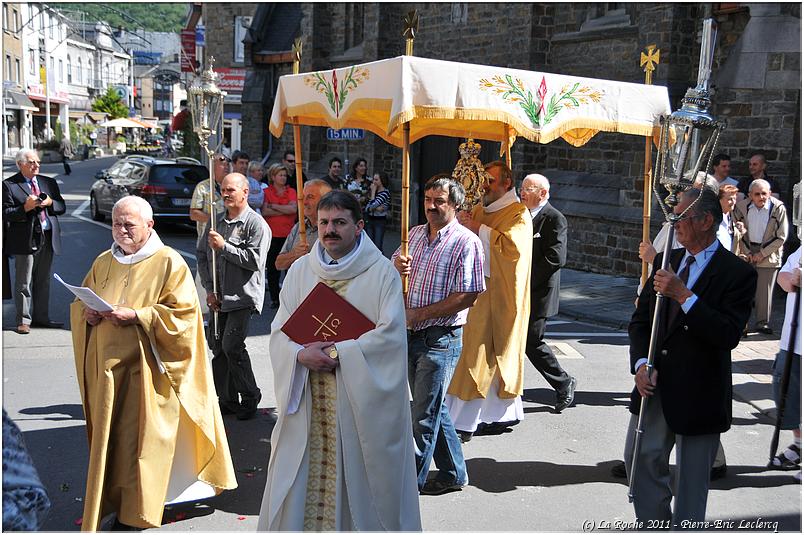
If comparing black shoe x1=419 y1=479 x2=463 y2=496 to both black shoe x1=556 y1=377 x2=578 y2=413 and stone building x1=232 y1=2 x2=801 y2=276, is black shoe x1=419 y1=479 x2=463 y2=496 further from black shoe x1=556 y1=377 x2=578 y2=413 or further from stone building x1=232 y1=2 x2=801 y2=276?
stone building x1=232 y1=2 x2=801 y2=276

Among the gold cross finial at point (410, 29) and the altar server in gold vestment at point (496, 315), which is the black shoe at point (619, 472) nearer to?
the altar server in gold vestment at point (496, 315)

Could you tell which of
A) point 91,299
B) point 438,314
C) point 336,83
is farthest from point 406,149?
point 91,299

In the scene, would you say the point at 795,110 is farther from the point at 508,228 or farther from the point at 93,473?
the point at 93,473

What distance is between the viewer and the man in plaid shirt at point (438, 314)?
5156mm

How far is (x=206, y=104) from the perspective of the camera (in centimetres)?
663

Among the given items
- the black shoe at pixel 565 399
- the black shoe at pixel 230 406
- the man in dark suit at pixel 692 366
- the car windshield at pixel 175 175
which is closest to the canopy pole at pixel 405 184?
the man in dark suit at pixel 692 366

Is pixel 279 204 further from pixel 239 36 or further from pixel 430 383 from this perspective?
pixel 239 36

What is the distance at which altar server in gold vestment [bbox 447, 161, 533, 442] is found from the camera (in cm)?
630

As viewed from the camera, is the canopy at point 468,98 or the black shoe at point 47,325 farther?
the black shoe at point 47,325

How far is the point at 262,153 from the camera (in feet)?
97.7

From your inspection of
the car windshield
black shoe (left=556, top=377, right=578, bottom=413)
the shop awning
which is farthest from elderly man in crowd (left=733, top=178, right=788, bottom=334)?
the shop awning

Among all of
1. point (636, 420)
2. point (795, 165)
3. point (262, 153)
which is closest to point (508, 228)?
point (636, 420)

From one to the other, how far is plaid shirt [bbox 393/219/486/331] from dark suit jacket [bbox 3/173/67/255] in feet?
19.0

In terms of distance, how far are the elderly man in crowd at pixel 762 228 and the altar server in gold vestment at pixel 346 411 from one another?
7142 mm
